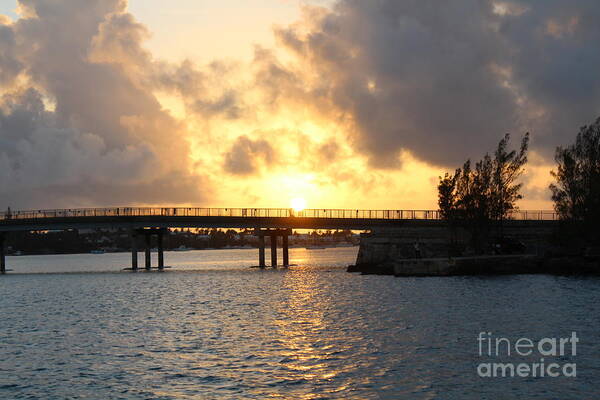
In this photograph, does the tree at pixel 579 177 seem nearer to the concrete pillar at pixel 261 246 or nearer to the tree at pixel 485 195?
the tree at pixel 485 195

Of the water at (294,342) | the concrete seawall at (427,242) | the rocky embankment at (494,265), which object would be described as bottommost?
the water at (294,342)

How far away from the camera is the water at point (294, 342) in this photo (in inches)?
1363

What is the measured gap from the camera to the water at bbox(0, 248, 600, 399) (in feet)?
114

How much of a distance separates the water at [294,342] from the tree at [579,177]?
28.4 meters

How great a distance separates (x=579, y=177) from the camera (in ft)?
384

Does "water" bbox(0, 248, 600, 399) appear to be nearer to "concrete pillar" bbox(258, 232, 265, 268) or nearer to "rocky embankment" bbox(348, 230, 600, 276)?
"rocky embankment" bbox(348, 230, 600, 276)

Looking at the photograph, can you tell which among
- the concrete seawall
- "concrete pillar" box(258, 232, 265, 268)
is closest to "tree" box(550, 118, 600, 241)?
the concrete seawall

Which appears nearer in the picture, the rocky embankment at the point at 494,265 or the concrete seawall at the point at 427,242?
the rocky embankment at the point at 494,265

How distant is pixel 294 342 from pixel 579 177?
3328 inches

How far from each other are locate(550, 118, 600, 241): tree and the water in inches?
1117

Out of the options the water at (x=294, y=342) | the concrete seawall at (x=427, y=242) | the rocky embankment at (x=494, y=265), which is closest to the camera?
the water at (x=294, y=342)

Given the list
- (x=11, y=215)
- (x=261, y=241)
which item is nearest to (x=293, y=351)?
(x=261, y=241)

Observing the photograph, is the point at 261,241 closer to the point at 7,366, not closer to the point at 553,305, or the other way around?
the point at 553,305

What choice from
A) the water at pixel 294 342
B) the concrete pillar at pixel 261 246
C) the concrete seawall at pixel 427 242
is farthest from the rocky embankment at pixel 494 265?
the concrete pillar at pixel 261 246
